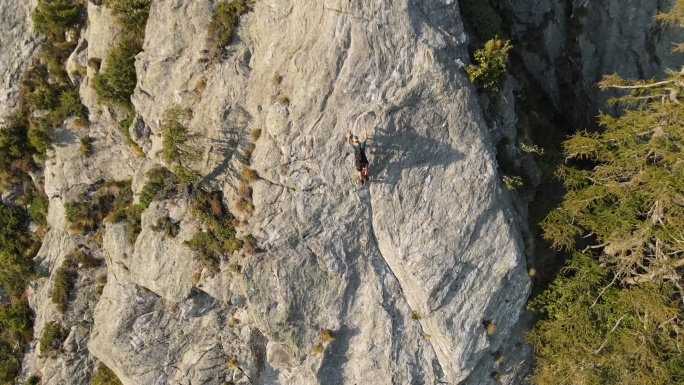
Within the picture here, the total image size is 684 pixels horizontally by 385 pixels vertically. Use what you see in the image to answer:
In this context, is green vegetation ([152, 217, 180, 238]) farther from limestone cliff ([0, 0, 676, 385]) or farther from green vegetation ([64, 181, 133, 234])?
green vegetation ([64, 181, 133, 234])

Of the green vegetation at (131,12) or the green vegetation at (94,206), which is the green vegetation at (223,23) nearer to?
the green vegetation at (131,12)

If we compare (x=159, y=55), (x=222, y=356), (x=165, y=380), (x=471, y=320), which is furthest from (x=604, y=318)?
(x=159, y=55)

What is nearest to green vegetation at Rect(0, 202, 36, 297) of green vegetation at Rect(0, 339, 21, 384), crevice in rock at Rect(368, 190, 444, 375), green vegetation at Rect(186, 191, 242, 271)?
green vegetation at Rect(0, 339, 21, 384)

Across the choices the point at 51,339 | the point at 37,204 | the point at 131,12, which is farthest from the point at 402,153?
the point at 51,339

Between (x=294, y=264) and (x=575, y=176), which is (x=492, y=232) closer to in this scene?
(x=575, y=176)

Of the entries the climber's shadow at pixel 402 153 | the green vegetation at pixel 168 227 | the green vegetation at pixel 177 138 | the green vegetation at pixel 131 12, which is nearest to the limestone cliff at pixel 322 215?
the climber's shadow at pixel 402 153
